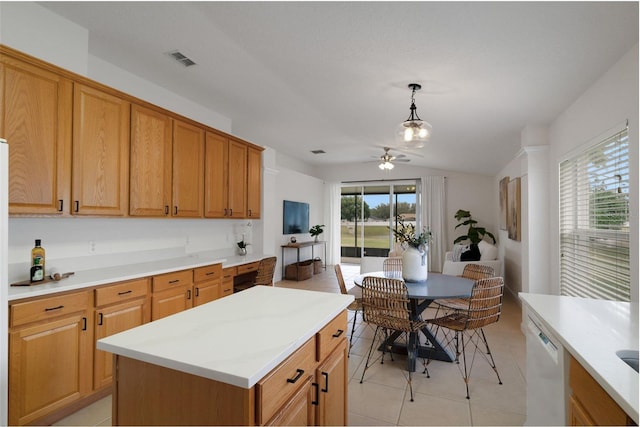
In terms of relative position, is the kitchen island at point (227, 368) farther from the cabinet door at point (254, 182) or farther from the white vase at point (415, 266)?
the cabinet door at point (254, 182)

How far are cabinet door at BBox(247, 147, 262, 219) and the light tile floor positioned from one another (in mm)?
2355

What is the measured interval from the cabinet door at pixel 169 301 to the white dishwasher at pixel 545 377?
9.07 ft

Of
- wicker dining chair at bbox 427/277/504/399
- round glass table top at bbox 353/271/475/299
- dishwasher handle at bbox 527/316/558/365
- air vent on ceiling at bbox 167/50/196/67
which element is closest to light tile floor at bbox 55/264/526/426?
wicker dining chair at bbox 427/277/504/399

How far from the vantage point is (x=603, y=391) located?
0.98 m

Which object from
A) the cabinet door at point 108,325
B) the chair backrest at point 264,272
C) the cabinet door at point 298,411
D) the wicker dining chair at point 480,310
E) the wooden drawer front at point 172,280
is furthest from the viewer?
the chair backrest at point 264,272

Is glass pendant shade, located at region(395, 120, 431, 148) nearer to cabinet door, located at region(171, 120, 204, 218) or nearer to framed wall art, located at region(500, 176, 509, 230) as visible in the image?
cabinet door, located at region(171, 120, 204, 218)

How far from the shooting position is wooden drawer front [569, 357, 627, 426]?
0.92 metres

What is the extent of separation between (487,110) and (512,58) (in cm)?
117

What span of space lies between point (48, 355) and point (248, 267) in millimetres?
2240

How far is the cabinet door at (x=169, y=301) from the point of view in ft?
8.85

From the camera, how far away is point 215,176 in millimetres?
3832

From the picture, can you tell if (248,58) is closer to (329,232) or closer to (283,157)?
(283,157)

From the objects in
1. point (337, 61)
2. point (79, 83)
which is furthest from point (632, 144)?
point (79, 83)

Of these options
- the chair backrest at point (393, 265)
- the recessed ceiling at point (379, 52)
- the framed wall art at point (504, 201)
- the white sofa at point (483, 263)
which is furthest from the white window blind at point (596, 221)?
the framed wall art at point (504, 201)
